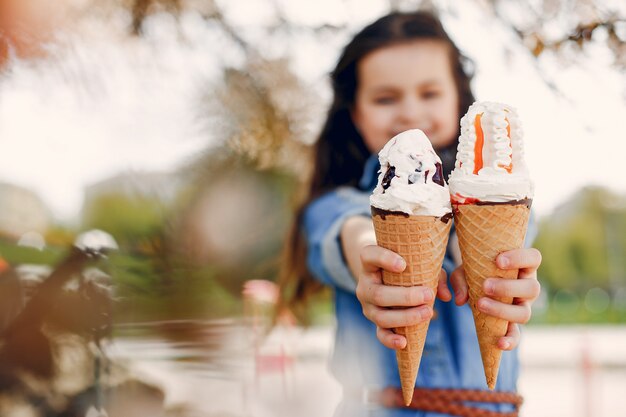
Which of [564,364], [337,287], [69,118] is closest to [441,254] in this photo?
[337,287]

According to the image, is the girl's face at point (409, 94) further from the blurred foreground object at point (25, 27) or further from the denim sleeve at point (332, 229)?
the blurred foreground object at point (25, 27)

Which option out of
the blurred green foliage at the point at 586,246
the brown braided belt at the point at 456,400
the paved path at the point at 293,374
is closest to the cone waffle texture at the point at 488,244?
the brown braided belt at the point at 456,400

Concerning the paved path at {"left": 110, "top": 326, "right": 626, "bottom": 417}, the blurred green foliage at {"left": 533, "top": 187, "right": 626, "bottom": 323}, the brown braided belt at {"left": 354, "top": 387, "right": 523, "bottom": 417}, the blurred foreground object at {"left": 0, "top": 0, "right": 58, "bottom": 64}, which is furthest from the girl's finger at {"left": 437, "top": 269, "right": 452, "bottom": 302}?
the blurred green foliage at {"left": 533, "top": 187, "right": 626, "bottom": 323}

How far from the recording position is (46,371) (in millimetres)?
1482

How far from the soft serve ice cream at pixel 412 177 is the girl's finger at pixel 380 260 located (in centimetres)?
6

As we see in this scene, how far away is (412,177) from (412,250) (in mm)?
111

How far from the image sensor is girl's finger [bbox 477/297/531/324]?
0.90m

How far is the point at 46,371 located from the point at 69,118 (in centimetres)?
63

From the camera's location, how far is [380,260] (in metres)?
0.93

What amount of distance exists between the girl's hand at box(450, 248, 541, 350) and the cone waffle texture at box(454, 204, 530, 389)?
0.01 metres

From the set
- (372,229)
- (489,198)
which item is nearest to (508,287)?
(489,198)

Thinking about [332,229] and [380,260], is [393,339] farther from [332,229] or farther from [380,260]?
[332,229]

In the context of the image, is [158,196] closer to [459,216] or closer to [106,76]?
[106,76]

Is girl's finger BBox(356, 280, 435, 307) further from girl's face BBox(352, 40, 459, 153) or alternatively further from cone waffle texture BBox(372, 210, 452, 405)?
girl's face BBox(352, 40, 459, 153)
